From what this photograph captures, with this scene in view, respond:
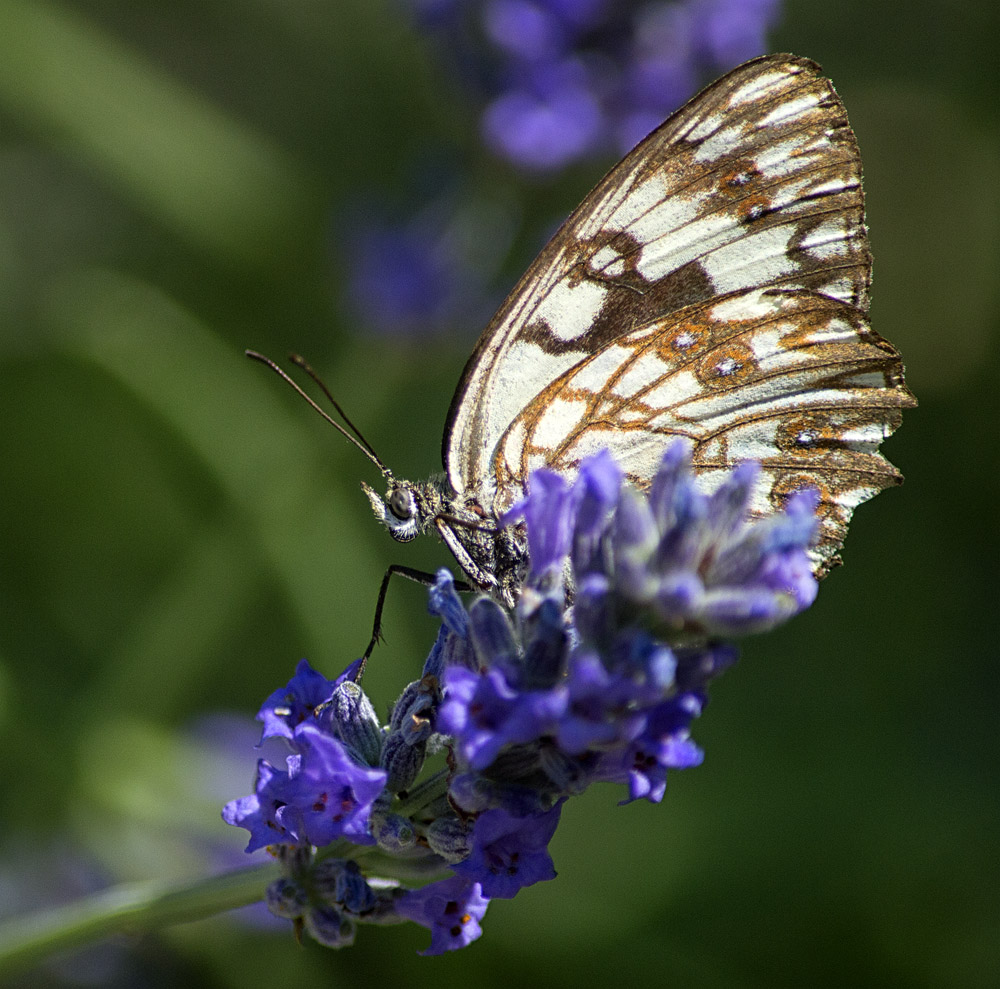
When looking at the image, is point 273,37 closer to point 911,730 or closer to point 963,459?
point 963,459

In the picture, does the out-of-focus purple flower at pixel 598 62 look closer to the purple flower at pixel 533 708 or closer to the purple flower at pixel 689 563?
the purple flower at pixel 533 708

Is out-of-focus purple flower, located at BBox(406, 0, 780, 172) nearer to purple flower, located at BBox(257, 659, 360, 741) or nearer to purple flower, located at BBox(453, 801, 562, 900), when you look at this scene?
purple flower, located at BBox(257, 659, 360, 741)

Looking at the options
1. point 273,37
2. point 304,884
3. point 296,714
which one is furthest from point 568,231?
point 273,37

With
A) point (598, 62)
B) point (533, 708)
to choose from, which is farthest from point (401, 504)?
point (598, 62)

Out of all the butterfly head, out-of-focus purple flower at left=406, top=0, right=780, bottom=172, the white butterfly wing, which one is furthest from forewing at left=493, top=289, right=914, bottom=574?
out-of-focus purple flower at left=406, top=0, right=780, bottom=172

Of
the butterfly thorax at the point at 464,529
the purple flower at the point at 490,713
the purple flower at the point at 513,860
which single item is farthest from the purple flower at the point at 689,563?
the butterfly thorax at the point at 464,529
